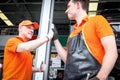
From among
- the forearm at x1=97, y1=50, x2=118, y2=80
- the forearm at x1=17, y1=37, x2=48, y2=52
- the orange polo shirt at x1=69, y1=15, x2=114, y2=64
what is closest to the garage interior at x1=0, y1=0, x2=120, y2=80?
the forearm at x1=17, y1=37, x2=48, y2=52

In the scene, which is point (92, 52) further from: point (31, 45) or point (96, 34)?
point (31, 45)

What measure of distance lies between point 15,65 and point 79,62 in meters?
0.86

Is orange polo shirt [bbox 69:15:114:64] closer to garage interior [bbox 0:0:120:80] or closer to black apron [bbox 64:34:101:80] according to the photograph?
black apron [bbox 64:34:101:80]

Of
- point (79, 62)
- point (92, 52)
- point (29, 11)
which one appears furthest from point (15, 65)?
point (29, 11)

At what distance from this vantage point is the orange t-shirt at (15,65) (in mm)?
2760

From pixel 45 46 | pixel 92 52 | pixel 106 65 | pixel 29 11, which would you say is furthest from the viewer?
pixel 29 11

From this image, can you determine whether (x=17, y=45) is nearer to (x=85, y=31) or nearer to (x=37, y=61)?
(x=37, y=61)

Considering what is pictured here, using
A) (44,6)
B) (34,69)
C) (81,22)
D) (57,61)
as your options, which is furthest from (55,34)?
(57,61)

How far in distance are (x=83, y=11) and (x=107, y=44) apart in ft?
1.74

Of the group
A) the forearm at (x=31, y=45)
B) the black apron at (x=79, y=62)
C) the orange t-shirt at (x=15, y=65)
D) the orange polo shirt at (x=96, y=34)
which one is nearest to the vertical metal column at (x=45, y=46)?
the orange t-shirt at (x=15, y=65)

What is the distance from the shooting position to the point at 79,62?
7.18ft

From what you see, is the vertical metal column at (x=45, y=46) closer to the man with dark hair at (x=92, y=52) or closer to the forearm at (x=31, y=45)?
the forearm at (x=31, y=45)

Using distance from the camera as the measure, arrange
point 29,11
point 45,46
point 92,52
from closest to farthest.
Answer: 1. point 92,52
2. point 45,46
3. point 29,11

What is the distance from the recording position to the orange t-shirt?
276 cm
